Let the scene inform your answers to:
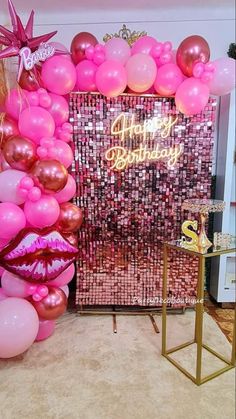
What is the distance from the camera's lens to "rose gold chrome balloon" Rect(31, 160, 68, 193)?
1.86 meters

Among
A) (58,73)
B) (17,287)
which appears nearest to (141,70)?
(58,73)

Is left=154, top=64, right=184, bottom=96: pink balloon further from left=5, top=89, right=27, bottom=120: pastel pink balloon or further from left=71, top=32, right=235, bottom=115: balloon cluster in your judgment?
left=5, top=89, right=27, bottom=120: pastel pink balloon

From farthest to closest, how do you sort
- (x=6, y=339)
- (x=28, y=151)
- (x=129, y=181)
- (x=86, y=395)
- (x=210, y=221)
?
(x=210, y=221) → (x=129, y=181) → (x=28, y=151) → (x=6, y=339) → (x=86, y=395)

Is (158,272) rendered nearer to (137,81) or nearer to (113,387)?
(113,387)

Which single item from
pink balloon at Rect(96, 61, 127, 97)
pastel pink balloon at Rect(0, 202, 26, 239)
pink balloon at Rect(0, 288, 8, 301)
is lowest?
pink balloon at Rect(0, 288, 8, 301)

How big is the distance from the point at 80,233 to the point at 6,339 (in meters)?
0.99

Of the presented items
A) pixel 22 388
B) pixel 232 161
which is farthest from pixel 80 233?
pixel 232 161

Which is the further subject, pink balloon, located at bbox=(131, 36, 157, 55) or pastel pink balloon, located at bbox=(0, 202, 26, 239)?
pink balloon, located at bbox=(131, 36, 157, 55)

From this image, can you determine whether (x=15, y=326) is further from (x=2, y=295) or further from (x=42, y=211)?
(x=42, y=211)

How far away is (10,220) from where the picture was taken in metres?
1.84

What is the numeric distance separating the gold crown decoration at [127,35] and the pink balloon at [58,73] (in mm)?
600

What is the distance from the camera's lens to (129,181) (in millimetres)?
2404

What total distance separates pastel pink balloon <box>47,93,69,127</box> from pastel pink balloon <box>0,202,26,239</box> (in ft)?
2.40

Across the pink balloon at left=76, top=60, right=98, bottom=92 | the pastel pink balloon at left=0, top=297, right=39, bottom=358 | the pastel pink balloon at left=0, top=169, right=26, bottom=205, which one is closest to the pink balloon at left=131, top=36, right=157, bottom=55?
the pink balloon at left=76, top=60, right=98, bottom=92
